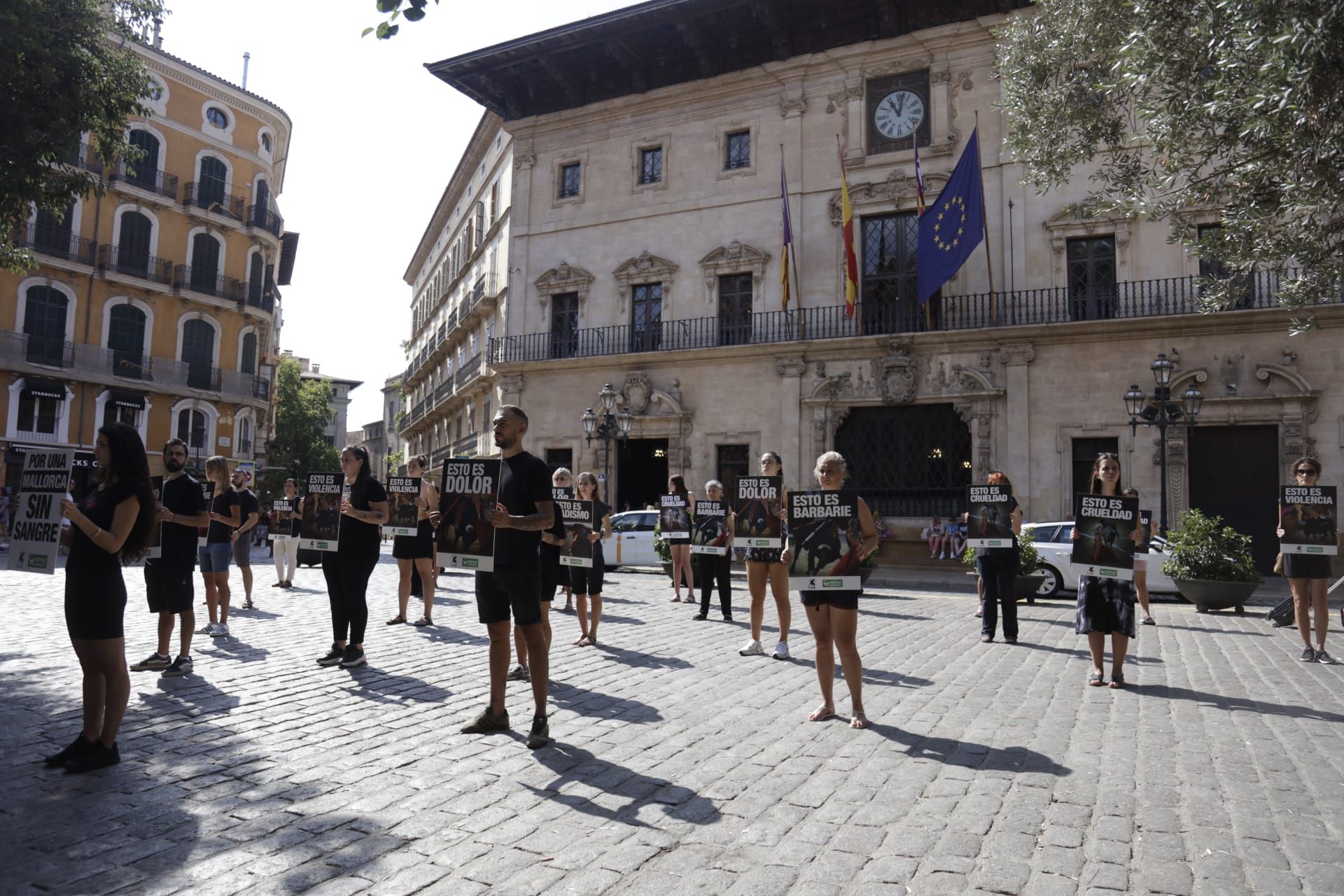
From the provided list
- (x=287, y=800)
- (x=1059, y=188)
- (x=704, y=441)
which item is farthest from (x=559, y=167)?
(x=287, y=800)

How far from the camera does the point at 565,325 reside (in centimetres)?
2975

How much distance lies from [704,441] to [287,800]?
22.4 meters

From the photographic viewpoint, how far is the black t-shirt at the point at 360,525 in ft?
26.4

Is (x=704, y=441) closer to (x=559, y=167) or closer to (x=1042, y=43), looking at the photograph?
(x=559, y=167)

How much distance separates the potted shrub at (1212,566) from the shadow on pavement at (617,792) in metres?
12.1

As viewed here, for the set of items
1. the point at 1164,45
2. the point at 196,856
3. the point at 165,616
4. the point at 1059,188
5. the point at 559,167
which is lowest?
the point at 196,856

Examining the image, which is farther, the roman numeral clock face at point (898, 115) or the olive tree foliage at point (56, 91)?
the roman numeral clock face at point (898, 115)

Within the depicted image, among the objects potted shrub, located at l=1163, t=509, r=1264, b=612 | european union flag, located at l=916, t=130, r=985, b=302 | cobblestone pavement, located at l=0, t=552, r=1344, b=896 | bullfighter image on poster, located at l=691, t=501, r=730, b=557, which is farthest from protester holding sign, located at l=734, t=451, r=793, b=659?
european union flag, located at l=916, t=130, r=985, b=302

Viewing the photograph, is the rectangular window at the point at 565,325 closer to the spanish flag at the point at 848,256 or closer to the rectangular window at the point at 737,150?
the rectangular window at the point at 737,150

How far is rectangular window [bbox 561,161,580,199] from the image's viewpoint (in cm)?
3017

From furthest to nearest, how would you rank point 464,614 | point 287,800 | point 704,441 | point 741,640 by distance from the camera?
point 704,441, point 464,614, point 741,640, point 287,800

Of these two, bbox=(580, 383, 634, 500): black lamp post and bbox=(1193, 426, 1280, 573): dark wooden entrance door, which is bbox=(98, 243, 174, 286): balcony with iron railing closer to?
bbox=(580, 383, 634, 500): black lamp post

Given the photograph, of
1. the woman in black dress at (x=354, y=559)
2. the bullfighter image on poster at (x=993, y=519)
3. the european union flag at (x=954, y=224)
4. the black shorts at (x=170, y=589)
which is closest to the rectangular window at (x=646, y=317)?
the european union flag at (x=954, y=224)

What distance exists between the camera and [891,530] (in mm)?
24109
